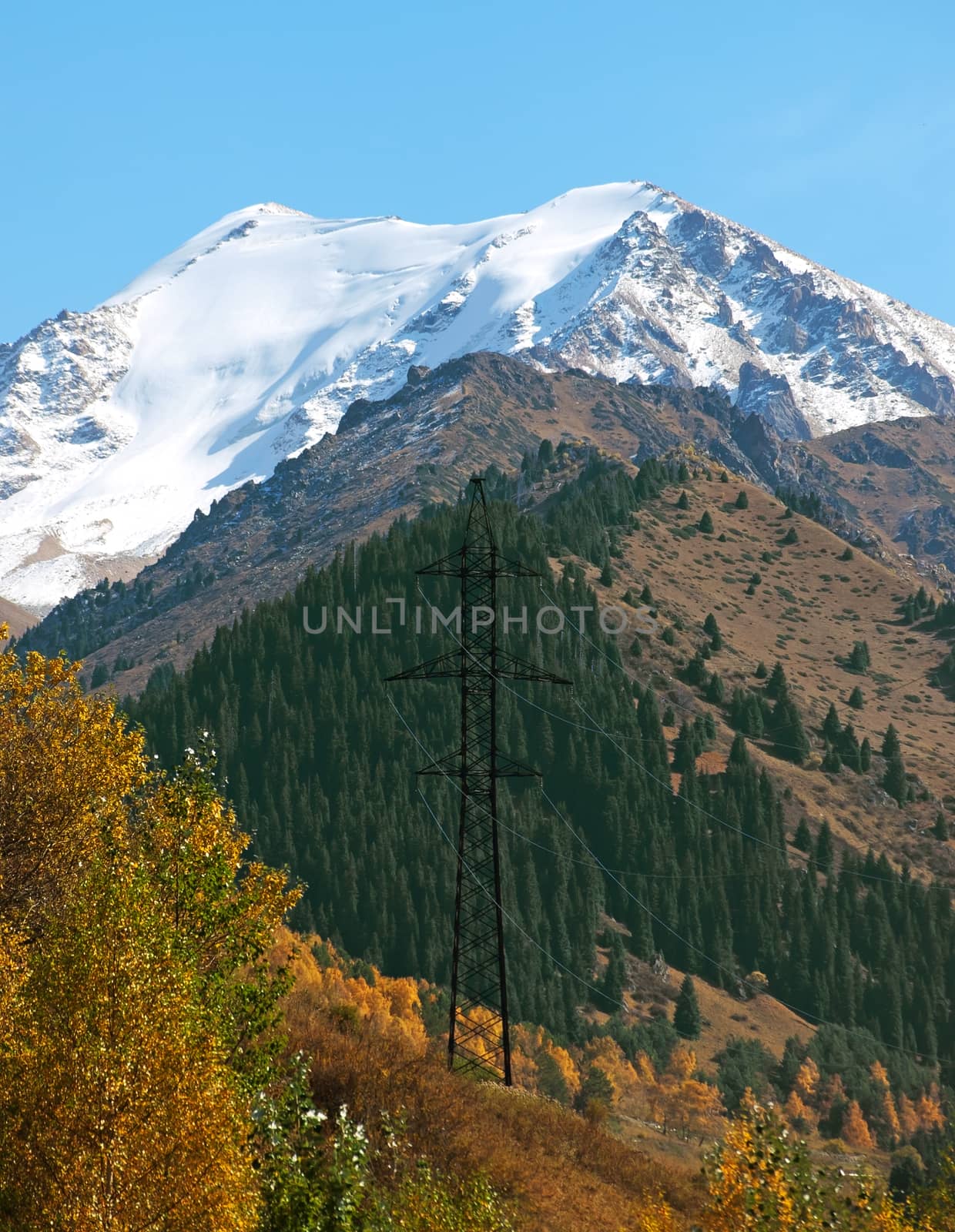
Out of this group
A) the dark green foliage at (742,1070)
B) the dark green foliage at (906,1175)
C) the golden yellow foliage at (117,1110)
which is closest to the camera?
the golden yellow foliage at (117,1110)

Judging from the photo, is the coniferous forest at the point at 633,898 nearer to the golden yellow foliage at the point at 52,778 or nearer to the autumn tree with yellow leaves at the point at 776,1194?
the golden yellow foliage at the point at 52,778

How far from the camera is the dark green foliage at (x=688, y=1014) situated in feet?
533

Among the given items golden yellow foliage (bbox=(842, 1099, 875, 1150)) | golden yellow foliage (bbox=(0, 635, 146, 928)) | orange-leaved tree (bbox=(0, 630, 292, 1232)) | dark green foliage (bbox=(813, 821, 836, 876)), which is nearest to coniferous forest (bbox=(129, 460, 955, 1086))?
dark green foliage (bbox=(813, 821, 836, 876))

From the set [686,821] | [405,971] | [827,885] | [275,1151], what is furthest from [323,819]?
[275,1151]

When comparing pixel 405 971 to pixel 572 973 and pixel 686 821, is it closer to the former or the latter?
pixel 572 973

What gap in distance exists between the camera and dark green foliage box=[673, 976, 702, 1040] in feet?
533

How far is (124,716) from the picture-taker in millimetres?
54219

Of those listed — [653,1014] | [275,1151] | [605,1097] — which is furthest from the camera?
[653,1014]

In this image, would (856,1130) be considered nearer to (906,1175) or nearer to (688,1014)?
(688,1014)

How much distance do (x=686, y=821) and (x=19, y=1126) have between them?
16773cm

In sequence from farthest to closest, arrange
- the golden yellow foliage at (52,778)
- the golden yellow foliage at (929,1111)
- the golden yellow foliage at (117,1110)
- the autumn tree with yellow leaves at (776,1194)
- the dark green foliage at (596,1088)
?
the golden yellow foliage at (929,1111) < the dark green foliage at (596,1088) < the golden yellow foliage at (52,778) < the autumn tree with yellow leaves at (776,1194) < the golden yellow foliage at (117,1110)

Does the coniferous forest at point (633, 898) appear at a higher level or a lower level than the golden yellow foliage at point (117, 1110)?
lower

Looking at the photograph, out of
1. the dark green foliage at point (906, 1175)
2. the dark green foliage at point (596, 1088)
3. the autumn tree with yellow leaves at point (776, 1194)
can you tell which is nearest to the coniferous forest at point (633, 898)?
the dark green foliage at point (596, 1088)

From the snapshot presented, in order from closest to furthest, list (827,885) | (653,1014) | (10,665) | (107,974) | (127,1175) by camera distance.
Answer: (127,1175)
(107,974)
(10,665)
(653,1014)
(827,885)
